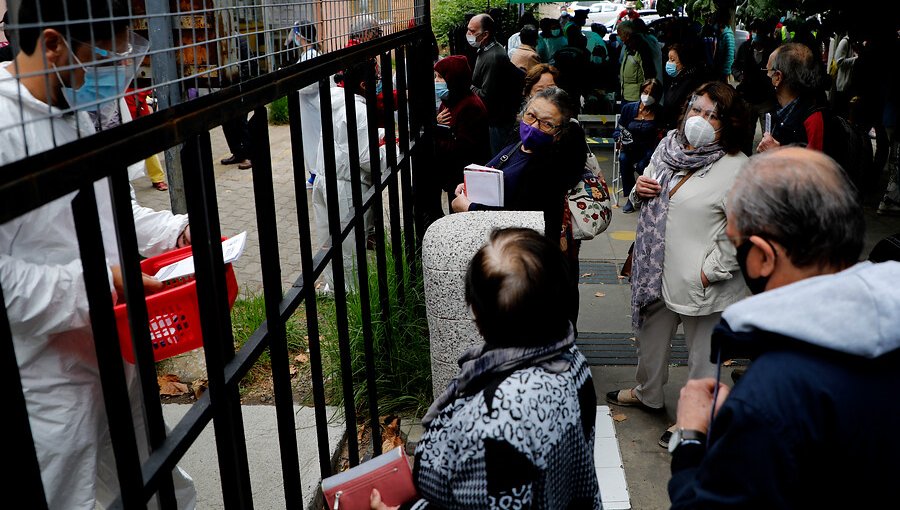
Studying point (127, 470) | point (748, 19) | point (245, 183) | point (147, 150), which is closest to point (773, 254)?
point (147, 150)

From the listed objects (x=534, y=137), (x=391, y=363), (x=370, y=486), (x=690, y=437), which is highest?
(x=534, y=137)

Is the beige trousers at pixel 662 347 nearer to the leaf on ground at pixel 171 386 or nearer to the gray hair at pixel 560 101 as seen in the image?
the gray hair at pixel 560 101

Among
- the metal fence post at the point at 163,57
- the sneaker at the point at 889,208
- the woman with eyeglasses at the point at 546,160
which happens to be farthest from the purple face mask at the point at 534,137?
the sneaker at the point at 889,208

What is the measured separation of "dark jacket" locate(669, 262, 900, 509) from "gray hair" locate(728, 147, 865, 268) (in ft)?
0.40

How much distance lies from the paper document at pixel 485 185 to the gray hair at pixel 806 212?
2673mm

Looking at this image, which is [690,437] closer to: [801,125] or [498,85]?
[801,125]

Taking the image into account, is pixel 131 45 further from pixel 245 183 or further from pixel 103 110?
pixel 245 183

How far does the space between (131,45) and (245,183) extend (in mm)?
8391

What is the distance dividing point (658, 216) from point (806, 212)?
101 inches

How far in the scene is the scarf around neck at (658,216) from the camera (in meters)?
3.99

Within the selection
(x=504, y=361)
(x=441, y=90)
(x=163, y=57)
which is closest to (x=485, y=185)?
(x=504, y=361)

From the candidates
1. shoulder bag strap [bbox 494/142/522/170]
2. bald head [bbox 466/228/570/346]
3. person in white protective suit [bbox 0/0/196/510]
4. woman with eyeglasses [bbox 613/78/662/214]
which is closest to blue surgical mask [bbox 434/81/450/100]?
shoulder bag strap [bbox 494/142/522/170]

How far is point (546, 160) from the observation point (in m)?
4.45

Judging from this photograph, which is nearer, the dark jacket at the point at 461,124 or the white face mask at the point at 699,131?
the white face mask at the point at 699,131
